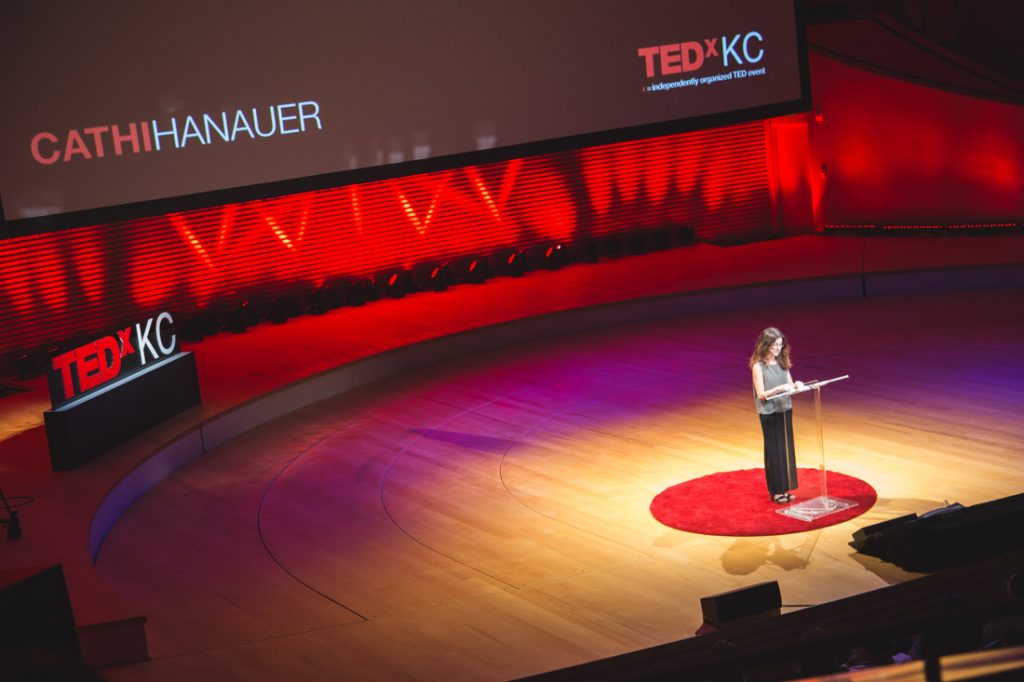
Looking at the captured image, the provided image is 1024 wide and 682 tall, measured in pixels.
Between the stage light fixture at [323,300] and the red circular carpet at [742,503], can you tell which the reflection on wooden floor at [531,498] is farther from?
the stage light fixture at [323,300]

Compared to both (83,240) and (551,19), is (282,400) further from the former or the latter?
(551,19)

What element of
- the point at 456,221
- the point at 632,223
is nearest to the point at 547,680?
the point at 456,221

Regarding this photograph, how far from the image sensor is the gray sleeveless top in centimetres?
847

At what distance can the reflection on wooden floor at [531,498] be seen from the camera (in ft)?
24.3

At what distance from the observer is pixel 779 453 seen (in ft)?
28.4

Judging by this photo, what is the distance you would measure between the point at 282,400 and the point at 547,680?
24.9 ft

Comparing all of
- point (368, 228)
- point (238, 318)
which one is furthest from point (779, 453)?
point (368, 228)

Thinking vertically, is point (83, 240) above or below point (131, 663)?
above

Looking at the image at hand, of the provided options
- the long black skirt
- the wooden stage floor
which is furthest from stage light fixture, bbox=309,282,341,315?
the long black skirt

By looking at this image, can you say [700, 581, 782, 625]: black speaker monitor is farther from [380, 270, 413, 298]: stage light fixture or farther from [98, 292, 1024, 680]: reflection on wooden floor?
[380, 270, 413, 298]: stage light fixture

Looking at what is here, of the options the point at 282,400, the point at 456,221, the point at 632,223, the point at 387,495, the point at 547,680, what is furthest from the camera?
the point at 632,223

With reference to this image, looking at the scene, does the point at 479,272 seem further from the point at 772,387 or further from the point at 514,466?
the point at 772,387

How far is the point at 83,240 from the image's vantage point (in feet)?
49.0

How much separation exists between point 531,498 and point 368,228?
27.2ft
